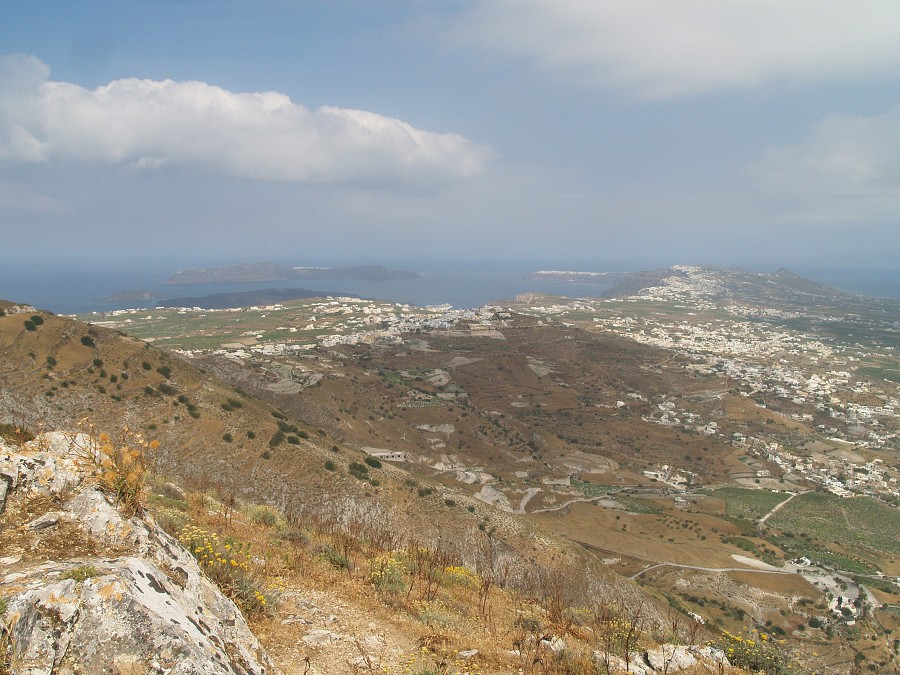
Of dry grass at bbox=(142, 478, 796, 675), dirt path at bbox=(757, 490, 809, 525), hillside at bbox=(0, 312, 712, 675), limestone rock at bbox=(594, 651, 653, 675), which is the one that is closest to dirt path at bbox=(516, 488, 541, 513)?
hillside at bbox=(0, 312, 712, 675)

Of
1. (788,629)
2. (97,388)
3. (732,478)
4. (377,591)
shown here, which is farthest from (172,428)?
(732,478)

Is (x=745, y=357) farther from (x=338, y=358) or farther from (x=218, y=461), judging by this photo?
(x=218, y=461)

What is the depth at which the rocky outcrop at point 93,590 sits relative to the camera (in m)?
2.63

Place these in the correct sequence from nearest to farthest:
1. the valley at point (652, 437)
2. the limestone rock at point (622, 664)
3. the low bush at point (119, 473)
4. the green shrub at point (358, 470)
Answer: the low bush at point (119, 473)
the limestone rock at point (622, 664)
the green shrub at point (358, 470)
the valley at point (652, 437)

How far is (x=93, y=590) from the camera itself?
2.84 metres

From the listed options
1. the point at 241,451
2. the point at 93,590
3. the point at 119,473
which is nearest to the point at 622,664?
the point at 93,590

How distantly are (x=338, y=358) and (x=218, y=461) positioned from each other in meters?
53.0

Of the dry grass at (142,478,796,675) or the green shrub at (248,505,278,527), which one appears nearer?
the dry grass at (142,478,796,675)

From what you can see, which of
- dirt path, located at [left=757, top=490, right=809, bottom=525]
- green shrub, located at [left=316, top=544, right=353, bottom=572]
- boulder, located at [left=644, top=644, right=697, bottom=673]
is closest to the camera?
boulder, located at [left=644, top=644, right=697, bottom=673]

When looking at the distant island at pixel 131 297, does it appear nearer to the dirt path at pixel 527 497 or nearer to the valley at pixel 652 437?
the valley at pixel 652 437

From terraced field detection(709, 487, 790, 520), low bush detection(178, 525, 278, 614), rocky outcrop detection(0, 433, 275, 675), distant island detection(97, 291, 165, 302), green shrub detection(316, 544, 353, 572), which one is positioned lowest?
terraced field detection(709, 487, 790, 520)

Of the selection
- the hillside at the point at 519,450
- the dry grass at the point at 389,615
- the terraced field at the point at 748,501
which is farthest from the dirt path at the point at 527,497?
the dry grass at the point at 389,615

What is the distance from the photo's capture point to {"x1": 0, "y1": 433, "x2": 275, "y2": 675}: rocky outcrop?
2.63 meters

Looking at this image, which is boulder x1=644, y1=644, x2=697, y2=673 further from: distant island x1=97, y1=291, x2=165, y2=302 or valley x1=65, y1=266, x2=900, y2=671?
distant island x1=97, y1=291, x2=165, y2=302
